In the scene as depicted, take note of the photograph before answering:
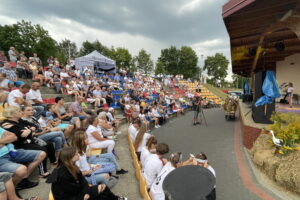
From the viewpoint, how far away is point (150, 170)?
287 cm

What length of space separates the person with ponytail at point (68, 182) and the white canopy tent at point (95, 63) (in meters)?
16.2

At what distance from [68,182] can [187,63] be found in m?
49.8

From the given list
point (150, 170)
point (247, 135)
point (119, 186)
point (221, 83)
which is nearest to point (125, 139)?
point (119, 186)

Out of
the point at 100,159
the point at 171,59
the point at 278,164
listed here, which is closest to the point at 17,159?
the point at 100,159

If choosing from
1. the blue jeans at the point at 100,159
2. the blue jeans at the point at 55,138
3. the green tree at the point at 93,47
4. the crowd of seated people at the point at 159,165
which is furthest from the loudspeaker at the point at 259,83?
the green tree at the point at 93,47

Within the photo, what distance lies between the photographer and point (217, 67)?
188 feet

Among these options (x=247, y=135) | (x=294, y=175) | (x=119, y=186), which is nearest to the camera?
(x=294, y=175)

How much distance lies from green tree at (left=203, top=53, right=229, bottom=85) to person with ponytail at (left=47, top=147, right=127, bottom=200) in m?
61.1

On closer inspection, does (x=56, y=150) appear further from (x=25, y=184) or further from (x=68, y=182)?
(x=68, y=182)

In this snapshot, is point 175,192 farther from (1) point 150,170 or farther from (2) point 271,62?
(2) point 271,62

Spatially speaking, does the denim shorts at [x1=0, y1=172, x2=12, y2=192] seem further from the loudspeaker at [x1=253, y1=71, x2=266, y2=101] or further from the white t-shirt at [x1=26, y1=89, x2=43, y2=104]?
the loudspeaker at [x1=253, y1=71, x2=266, y2=101]

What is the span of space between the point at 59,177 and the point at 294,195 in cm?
407

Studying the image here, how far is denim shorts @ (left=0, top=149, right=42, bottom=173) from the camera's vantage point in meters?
2.29

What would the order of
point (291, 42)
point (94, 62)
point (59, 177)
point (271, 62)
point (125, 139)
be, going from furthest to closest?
1. point (94, 62)
2. point (271, 62)
3. point (291, 42)
4. point (125, 139)
5. point (59, 177)
